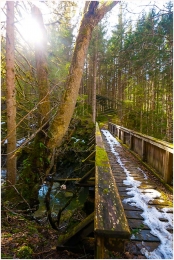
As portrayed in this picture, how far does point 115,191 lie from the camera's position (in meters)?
2.09

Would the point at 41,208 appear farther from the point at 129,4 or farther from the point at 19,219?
the point at 129,4

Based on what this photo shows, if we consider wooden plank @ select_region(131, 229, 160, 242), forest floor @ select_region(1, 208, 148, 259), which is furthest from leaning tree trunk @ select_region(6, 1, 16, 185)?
wooden plank @ select_region(131, 229, 160, 242)

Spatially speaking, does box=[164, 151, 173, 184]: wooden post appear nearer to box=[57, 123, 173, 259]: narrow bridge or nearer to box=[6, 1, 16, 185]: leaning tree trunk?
box=[57, 123, 173, 259]: narrow bridge

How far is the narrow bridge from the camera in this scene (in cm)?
140

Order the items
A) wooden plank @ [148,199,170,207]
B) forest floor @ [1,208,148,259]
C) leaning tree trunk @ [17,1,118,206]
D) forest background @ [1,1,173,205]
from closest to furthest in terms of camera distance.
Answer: forest floor @ [1,208,148,259]
wooden plank @ [148,199,170,207]
leaning tree trunk @ [17,1,118,206]
forest background @ [1,1,173,205]

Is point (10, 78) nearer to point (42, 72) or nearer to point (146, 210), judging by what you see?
point (42, 72)

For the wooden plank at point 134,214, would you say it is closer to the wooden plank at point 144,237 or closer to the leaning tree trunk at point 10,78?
the wooden plank at point 144,237

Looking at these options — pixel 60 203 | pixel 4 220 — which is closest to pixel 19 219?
pixel 4 220

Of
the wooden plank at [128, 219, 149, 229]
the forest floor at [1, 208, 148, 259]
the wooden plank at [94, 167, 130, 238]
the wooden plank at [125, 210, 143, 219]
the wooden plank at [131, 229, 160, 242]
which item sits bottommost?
the forest floor at [1, 208, 148, 259]

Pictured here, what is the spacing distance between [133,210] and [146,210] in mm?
264

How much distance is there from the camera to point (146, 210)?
11.7 feet

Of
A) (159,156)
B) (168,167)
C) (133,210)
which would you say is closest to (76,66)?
(159,156)

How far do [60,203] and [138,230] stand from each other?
190 inches

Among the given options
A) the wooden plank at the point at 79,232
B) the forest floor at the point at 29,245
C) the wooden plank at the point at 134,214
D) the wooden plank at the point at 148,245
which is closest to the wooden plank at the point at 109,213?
the wooden plank at the point at 79,232
